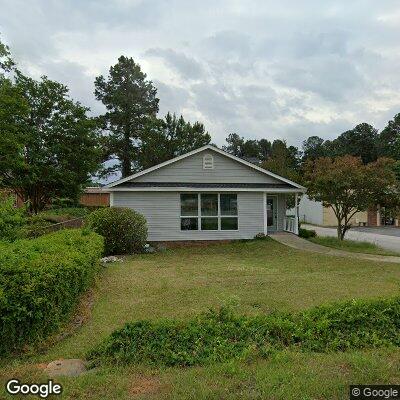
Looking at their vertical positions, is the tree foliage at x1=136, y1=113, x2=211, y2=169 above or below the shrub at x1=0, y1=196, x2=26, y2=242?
above

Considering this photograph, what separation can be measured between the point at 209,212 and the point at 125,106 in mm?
26192

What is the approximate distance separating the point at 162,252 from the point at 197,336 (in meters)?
12.1

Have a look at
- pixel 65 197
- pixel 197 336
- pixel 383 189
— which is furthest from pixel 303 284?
pixel 65 197

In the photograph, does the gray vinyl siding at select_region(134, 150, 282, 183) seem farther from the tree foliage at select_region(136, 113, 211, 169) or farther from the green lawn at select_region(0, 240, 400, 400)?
the tree foliage at select_region(136, 113, 211, 169)

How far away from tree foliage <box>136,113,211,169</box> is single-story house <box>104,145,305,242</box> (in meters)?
21.1

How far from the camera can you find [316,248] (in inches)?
631

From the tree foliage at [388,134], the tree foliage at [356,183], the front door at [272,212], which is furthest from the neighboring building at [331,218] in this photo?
the tree foliage at [388,134]

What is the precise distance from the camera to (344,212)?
1822cm

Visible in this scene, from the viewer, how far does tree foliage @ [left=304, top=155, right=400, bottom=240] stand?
16.7 m
